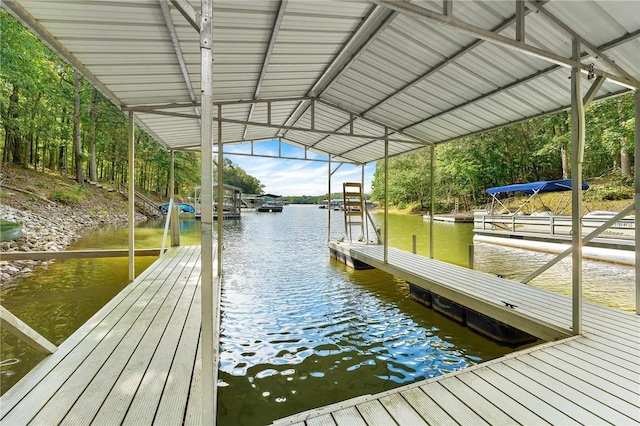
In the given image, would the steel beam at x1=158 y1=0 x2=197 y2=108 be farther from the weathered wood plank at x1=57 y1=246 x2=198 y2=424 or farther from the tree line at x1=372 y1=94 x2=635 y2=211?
the tree line at x1=372 y1=94 x2=635 y2=211

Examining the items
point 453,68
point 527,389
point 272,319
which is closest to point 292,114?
point 453,68

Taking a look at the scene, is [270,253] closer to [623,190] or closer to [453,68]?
[453,68]

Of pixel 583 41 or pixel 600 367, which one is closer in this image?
pixel 600 367

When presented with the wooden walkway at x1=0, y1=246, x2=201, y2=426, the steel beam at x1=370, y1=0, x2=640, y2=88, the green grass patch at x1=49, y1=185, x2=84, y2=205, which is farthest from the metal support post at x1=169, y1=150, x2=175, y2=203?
the green grass patch at x1=49, y1=185, x2=84, y2=205

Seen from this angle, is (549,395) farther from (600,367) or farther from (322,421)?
(322,421)

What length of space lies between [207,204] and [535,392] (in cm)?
256

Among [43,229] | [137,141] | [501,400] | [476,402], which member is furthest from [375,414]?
[137,141]

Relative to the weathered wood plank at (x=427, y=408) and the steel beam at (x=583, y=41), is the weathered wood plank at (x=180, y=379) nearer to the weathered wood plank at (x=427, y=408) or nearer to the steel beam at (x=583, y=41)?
the weathered wood plank at (x=427, y=408)

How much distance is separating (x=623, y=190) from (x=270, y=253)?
54.2 feet

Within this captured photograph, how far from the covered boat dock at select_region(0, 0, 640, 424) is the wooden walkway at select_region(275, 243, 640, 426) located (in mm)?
15

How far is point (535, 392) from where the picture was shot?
6.93 ft

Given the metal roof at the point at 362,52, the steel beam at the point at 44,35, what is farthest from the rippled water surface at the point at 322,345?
the steel beam at the point at 44,35

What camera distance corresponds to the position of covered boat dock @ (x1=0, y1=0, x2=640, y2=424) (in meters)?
1.99

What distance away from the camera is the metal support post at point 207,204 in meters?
1.59
